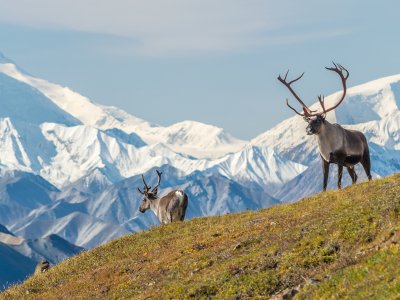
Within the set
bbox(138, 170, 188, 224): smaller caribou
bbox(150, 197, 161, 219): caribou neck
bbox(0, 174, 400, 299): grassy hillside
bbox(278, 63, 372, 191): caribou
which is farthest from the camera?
bbox(150, 197, 161, 219): caribou neck

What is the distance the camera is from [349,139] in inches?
1516

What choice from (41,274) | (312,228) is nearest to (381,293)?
(312,228)

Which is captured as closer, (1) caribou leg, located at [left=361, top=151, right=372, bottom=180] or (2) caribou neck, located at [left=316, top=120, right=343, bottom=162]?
(2) caribou neck, located at [left=316, top=120, right=343, bottom=162]

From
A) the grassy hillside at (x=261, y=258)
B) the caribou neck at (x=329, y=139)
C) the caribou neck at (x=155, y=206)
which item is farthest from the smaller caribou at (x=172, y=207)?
the caribou neck at (x=329, y=139)

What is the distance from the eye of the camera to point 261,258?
26.4 metres

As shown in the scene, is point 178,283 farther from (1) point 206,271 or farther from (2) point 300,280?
(2) point 300,280

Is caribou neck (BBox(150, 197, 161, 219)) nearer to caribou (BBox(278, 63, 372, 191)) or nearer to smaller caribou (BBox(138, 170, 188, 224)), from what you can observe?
smaller caribou (BBox(138, 170, 188, 224))

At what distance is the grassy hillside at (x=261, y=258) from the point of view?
21.8 meters

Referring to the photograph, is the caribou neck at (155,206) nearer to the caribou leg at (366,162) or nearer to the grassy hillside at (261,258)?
the grassy hillside at (261,258)

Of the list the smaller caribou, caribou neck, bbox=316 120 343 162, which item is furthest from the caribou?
the smaller caribou

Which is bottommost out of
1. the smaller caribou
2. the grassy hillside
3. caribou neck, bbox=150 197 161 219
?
caribou neck, bbox=150 197 161 219

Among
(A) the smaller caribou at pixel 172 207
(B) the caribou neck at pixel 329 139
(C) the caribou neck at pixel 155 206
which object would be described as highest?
(B) the caribou neck at pixel 329 139

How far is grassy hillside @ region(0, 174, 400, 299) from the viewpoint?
21.8 meters

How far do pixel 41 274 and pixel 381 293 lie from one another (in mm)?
22652
